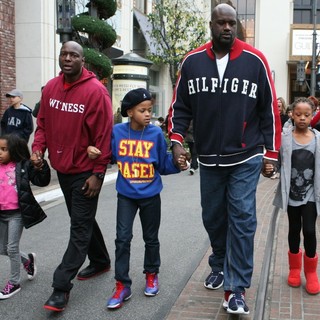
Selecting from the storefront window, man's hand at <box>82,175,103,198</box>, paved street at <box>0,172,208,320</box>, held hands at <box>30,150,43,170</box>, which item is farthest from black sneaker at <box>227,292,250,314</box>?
the storefront window

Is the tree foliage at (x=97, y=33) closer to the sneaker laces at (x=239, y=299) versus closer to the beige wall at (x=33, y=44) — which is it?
the beige wall at (x=33, y=44)

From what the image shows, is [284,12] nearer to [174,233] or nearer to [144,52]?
[144,52]

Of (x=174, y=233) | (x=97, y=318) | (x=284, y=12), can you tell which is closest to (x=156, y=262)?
(x=97, y=318)

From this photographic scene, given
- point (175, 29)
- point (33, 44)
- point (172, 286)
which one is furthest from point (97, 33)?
point (175, 29)

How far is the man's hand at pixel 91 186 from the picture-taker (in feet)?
12.0

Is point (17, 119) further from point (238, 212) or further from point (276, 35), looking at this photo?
point (276, 35)

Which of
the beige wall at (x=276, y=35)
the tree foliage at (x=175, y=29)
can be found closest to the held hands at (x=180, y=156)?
the tree foliage at (x=175, y=29)

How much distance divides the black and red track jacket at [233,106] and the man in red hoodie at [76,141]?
2.34ft

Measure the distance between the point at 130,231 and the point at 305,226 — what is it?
145 cm

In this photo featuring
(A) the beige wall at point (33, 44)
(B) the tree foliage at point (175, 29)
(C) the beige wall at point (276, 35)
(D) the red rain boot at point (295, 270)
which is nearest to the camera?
(D) the red rain boot at point (295, 270)

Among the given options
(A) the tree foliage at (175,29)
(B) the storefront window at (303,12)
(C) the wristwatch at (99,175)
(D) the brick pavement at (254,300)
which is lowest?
(D) the brick pavement at (254,300)

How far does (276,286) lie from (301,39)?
34.7 meters

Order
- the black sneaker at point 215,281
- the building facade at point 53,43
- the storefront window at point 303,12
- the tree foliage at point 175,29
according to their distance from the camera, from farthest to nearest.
Answer: the storefront window at point 303,12
the tree foliage at point 175,29
the building facade at point 53,43
the black sneaker at point 215,281

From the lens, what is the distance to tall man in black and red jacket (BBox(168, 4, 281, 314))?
11.1 ft
